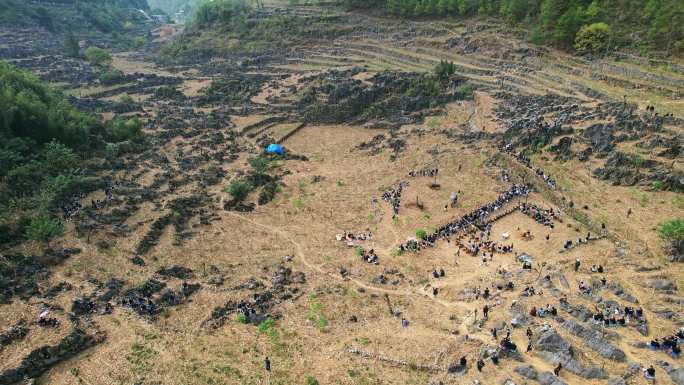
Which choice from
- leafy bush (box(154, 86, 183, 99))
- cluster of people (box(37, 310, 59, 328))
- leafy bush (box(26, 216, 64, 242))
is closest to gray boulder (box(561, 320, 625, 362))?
cluster of people (box(37, 310, 59, 328))

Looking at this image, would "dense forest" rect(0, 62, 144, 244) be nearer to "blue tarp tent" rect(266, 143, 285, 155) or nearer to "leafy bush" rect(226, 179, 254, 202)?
"leafy bush" rect(226, 179, 254, 202)

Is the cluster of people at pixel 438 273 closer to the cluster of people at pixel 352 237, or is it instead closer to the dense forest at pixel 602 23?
the cluster of people at pixel 352 237

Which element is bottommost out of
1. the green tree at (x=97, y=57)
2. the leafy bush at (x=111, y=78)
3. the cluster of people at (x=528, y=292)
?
the cluster of people at (x=528, y=292)

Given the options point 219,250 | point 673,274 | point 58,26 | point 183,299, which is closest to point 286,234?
point 219,250

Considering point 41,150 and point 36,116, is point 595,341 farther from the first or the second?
point 36,116

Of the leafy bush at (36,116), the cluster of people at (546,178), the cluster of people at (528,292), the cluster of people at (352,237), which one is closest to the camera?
the cluster of people at (528,292)

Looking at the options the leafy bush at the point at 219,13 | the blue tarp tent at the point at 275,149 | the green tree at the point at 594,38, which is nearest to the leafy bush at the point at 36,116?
the blue tarp tent at the point at 275,149

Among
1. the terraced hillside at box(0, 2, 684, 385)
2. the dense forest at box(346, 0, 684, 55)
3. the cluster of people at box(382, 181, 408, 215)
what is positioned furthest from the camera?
the dense forest at box(346, 0, 684, 55)
